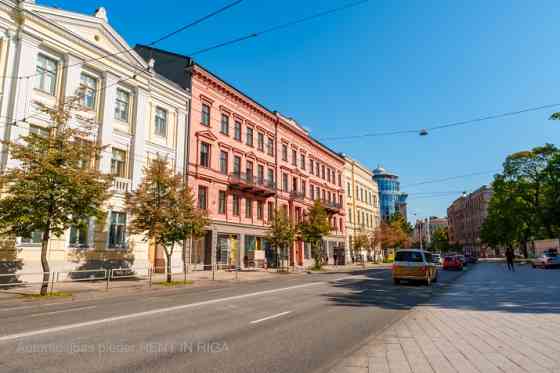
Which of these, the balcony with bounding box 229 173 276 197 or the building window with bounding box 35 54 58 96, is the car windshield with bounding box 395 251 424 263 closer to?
the balcony with bounding box 229 173 276 197

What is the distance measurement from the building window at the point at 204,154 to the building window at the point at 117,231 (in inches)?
326

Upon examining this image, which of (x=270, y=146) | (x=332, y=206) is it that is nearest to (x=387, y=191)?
(x=332, y=206)

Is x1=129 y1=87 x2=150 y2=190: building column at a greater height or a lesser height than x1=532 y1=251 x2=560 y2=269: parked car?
greater

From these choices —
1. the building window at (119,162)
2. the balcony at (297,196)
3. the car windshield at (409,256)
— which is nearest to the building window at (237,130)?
the balcony at (297,196)

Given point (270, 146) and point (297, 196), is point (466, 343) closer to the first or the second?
point (270, 146)

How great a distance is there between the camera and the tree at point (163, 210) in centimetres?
1944

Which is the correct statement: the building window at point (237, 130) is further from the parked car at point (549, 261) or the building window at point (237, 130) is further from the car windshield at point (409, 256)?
the parked car at point (549, 261)

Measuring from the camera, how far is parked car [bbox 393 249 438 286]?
19312 mm

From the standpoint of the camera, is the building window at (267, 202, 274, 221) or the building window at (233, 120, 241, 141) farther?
the building window at (267, 202, 274, 221)

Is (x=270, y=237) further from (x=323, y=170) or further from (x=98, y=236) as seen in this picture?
(x=323, y=170)

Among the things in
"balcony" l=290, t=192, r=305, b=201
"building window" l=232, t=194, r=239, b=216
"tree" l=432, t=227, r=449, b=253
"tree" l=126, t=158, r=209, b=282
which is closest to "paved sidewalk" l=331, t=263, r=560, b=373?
"tree" l=126, t=158, r=209, b=282

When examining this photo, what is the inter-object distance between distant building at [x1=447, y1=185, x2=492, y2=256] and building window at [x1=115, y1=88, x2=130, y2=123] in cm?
10361

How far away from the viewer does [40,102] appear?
63.2ft

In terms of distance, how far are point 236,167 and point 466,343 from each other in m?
28.6
